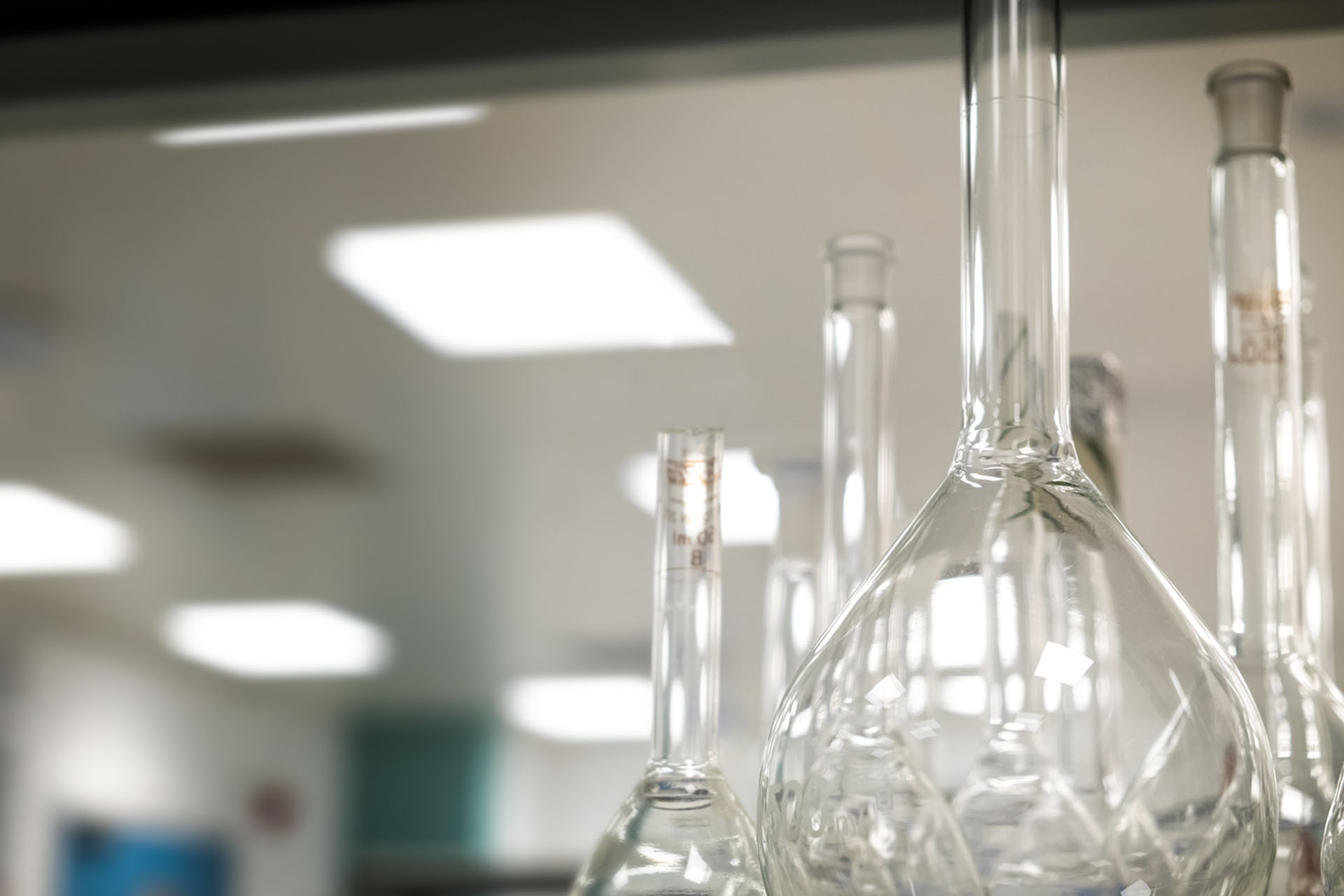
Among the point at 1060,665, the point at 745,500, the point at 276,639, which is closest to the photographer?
the point at 1060,665

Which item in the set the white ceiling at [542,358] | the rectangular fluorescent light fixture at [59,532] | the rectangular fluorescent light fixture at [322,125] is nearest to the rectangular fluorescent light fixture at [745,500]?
the white ceiling at [542,358]

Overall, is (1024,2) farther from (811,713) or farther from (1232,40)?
(1232,40)

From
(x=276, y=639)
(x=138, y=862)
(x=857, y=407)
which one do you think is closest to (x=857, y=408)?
(x=857, y=407)

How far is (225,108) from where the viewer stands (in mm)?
A: 871

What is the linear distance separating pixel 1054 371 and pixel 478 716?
751 millimetres

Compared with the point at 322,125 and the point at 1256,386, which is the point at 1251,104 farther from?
the point at 322,125

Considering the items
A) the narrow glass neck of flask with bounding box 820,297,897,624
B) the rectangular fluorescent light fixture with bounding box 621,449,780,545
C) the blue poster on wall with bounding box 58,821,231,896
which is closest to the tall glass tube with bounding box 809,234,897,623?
the narrow glass neck of flask with bounding box 820,297,897,624

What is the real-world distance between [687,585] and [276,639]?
2.53ft

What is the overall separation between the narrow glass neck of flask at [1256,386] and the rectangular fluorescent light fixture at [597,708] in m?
0.61

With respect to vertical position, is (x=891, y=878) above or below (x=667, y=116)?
below

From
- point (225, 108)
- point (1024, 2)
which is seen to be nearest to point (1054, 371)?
point (1024, 2)

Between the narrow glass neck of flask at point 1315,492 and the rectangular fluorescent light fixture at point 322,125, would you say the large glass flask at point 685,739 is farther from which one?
the rectangular fluorescent light fixture at point 322,125

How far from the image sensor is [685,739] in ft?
1.13

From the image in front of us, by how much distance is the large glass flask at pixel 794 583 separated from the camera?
1.52 feet
